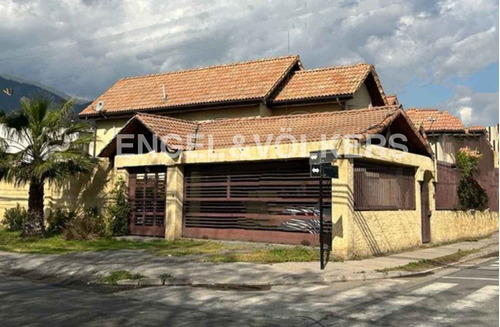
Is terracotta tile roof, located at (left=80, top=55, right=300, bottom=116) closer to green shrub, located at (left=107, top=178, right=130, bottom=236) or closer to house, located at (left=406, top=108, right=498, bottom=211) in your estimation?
green shrub, located at (left=107, top=178, right=130, bottom=236)

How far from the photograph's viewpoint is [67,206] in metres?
20.5

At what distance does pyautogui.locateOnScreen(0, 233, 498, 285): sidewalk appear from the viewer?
1061cm

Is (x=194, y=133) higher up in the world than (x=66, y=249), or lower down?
higher up

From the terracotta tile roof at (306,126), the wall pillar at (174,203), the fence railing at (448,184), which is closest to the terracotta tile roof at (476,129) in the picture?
the fence railing at (448,184)

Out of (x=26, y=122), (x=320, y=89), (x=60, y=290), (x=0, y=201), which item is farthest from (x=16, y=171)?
(x=320, y=89)

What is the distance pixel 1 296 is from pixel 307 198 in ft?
28.1

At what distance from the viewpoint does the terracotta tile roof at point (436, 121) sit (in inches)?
1120

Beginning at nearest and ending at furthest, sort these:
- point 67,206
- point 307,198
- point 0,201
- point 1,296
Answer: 1. point 1,296
2. point 307,198
3. point 67,206
4. point 0,201

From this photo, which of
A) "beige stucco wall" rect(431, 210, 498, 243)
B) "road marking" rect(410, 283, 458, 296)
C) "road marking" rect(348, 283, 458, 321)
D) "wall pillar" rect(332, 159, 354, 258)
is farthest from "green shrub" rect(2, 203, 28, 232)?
"road marking" rect(348, 283, 458, 321)

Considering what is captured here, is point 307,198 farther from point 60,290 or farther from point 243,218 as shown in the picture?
point 60,290

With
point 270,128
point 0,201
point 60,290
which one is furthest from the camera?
point 0,201

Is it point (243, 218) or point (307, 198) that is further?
point (243, 218)

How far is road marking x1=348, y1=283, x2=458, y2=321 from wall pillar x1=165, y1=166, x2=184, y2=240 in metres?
9.23

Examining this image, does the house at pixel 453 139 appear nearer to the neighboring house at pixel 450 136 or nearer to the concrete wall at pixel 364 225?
the neighboring house at pixel 450 136
